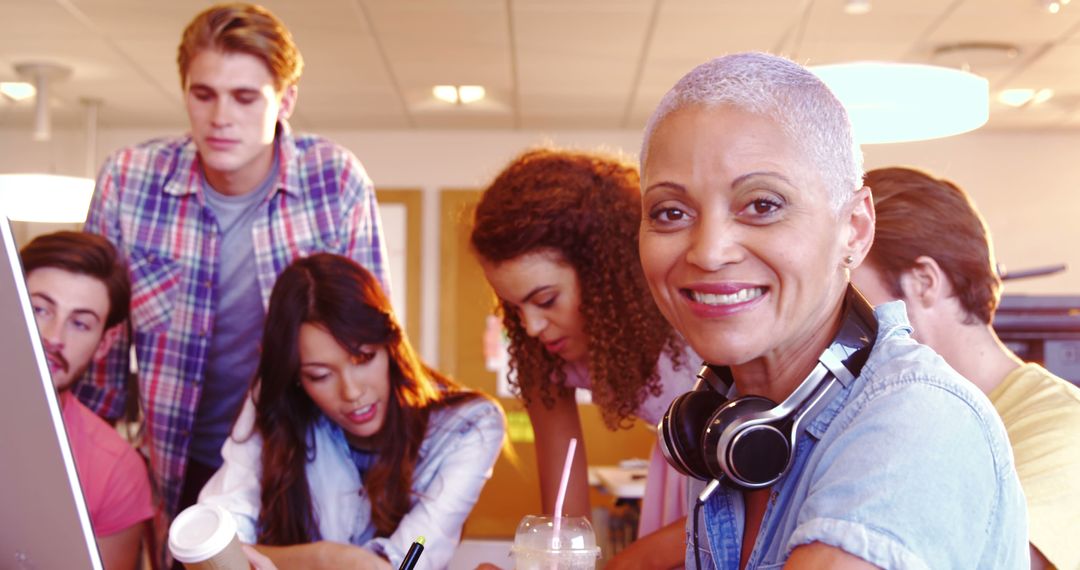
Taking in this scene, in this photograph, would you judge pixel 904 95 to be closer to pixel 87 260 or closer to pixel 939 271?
pixel 939 271

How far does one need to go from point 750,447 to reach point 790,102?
0.28m

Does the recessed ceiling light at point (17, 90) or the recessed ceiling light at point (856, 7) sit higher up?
the recessed ceiling light at point (856, 7)

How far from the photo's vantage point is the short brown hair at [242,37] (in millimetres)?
2184

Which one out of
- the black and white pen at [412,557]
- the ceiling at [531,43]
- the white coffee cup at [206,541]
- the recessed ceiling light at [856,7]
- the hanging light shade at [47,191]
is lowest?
the black and white pen at [412,557]

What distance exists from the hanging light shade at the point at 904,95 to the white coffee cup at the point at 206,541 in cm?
181

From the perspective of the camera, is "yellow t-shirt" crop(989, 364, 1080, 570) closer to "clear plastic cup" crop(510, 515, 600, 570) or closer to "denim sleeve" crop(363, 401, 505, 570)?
"clear plastic cup" crop(510, 515, 600, 570)

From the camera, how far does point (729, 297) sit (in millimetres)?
934

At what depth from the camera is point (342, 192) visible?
235 centimetres

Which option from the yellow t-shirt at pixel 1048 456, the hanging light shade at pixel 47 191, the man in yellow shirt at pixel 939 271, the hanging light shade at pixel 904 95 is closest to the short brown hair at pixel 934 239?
the man in yellow shirt at pixel 939 271

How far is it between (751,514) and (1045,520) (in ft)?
1.48

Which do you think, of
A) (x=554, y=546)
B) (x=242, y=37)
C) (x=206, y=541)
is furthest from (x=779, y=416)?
(x=242, y=37)

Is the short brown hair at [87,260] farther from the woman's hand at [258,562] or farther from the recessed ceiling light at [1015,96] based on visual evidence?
the recessed ceiling light at [1015,96]

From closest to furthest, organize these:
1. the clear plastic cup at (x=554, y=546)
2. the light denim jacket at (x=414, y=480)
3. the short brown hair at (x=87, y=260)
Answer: the clear plastic cup at (x=554, y=546) < the light denim jacket at (x=414, y=480) < the short brown hair at (x=87, y=260)

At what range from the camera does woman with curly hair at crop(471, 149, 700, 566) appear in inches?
70.5
